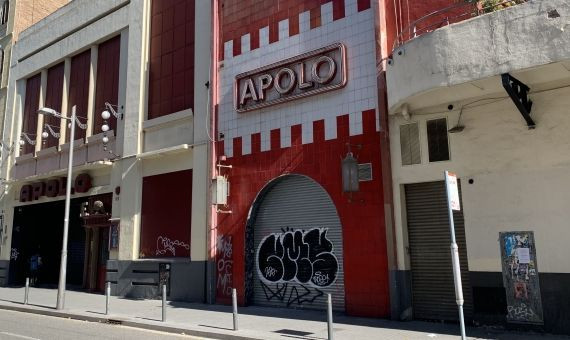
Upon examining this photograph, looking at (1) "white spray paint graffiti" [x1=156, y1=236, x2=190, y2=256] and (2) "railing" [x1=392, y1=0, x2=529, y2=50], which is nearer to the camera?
(2) "railing" [x1=392, y1=0, x2=529, y2=50]

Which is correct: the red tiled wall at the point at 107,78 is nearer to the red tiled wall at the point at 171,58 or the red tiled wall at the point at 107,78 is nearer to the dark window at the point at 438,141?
the red tiled wall at the point at 171,58

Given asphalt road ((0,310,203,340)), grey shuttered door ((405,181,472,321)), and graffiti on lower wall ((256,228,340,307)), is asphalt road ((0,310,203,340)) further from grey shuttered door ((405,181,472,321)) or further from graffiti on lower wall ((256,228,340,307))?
grey shuttered door ((405,181,472,321))

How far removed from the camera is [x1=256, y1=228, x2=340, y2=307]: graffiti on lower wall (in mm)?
13766

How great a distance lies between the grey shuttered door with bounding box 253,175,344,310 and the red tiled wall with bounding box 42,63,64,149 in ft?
46.8

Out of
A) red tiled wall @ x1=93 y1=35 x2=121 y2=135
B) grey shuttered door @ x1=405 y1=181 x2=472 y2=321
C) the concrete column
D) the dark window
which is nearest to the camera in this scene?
grey shuttered door @ x1=405 y1=181 x2=472 y2=321

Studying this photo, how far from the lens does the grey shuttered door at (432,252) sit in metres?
11.6

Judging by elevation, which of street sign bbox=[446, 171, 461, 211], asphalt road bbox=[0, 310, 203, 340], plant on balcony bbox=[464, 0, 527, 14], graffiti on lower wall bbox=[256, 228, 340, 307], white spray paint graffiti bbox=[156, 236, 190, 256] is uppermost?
plant on balcony bbox=[464, 0, 527, 14]

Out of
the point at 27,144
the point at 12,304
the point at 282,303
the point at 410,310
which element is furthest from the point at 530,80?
the point at 27,144

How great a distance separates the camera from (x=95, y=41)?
73.8 feet

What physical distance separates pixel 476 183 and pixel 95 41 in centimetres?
1876

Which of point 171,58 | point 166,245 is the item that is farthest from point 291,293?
point 171,58

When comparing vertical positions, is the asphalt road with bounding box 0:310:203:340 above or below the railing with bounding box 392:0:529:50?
below

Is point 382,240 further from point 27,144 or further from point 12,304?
point 27,144

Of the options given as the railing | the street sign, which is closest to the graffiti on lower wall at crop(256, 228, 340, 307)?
the street sign
